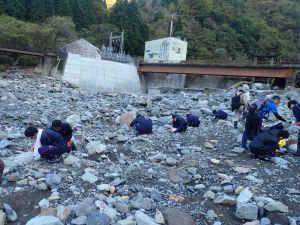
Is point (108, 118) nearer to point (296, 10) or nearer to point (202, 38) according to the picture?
point (202, 38)

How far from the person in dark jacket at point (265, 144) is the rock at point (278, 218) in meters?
2.76

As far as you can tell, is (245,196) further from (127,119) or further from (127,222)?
(127,119)

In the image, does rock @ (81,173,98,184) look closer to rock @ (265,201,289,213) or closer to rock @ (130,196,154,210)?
rock @ (130,196,154,210)

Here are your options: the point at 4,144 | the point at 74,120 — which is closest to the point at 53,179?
the point at 4,144

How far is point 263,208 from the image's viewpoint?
563 cm

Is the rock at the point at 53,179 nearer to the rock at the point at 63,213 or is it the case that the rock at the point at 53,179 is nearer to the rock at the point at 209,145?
the rock at the point at 63,213

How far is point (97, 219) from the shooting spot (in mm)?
5023

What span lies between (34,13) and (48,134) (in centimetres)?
4389

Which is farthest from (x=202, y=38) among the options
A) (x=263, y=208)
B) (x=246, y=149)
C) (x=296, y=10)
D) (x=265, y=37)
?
(x=263, y=208)

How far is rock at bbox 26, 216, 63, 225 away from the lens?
478cm

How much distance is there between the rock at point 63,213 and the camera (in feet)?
16.9

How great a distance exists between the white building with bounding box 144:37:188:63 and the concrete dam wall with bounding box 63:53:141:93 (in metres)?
9.17

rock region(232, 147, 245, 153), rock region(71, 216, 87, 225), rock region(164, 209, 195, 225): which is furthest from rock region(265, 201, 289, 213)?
rock region(232, 147, 245, 153)

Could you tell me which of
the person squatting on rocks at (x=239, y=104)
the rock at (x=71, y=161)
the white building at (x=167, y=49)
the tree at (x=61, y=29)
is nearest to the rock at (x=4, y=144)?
the rock at (x=71, y=161)
